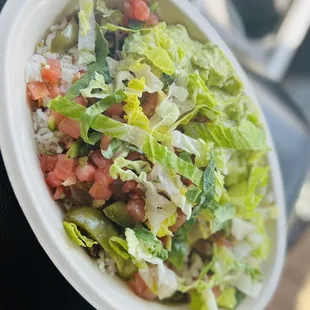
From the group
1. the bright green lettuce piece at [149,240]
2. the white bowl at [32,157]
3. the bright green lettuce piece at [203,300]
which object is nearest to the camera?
the white bowl at [32,157]

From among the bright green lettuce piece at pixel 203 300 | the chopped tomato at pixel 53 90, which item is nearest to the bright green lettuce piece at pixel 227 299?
the bright green lettuce piece at pixel 203 300

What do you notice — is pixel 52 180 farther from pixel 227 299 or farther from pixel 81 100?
pixel 227 299

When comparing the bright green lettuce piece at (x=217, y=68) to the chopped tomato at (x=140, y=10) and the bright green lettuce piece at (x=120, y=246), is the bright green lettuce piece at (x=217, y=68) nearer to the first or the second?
the chopped tomato at (x=140, y=10)

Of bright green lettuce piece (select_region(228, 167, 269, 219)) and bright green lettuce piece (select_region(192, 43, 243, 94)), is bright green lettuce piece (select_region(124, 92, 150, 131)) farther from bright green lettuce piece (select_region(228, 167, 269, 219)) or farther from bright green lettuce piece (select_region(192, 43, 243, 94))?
bright green lettuce piece (select_region(228, 167, 269, 219))

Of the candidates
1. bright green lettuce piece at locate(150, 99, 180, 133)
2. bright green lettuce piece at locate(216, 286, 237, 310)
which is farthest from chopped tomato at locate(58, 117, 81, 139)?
bright green lettuce piece at locate(216, 286, 237, 310)

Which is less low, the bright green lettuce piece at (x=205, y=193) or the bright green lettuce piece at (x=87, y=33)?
the bright green lettuce piece at (x=87, y=33)

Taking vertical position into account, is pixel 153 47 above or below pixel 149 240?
above

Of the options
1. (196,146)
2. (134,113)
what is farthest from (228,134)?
(134,113)

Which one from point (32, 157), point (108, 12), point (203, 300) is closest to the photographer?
point (32, 157)

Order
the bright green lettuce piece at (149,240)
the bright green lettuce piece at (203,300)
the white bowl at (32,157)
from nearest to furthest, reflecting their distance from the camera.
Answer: the white bowl at (32,157) → the bright green lettuce piece at (149,240) → the bright green lettuce piece at (203,300)
